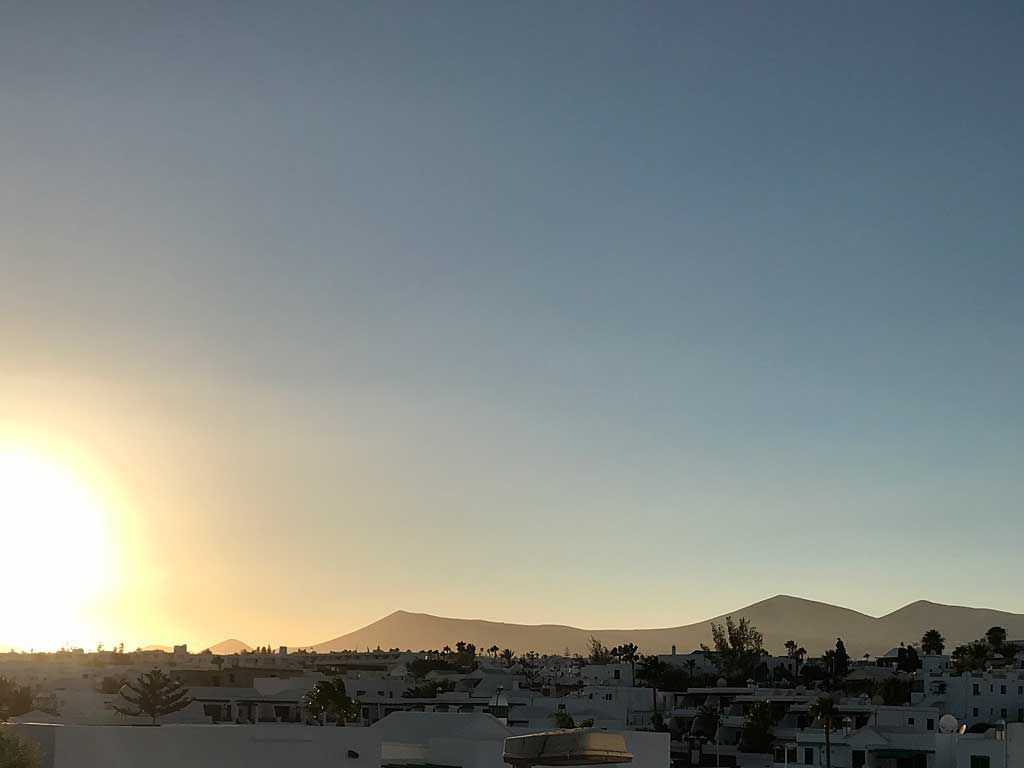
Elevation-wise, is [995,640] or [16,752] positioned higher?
[16,752]

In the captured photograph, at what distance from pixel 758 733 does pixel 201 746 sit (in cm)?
6425

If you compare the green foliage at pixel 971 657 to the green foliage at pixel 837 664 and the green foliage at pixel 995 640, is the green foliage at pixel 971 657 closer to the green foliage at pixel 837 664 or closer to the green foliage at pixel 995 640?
the green foliage at pixel 995 640

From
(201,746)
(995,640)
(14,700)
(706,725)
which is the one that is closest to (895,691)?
(706,725)

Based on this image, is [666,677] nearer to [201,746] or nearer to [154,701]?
[154,701]

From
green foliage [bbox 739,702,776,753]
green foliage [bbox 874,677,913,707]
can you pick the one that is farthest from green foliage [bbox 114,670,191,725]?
green foliage [bbox 874,677,913,707]

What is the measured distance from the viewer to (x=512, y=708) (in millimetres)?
74812

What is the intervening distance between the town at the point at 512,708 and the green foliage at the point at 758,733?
0.32 feet

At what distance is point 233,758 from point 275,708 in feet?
152

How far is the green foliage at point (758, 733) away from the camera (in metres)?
81.1

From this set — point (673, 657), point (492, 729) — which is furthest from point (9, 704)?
point (673, 657)

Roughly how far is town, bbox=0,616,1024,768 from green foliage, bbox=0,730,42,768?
5.3 inches

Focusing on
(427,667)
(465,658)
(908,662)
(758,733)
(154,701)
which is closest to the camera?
(154,701)

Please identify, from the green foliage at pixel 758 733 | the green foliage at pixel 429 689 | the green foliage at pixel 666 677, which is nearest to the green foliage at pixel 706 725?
the green foliage at pixel 758 733

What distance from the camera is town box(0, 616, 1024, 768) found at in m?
24.2
